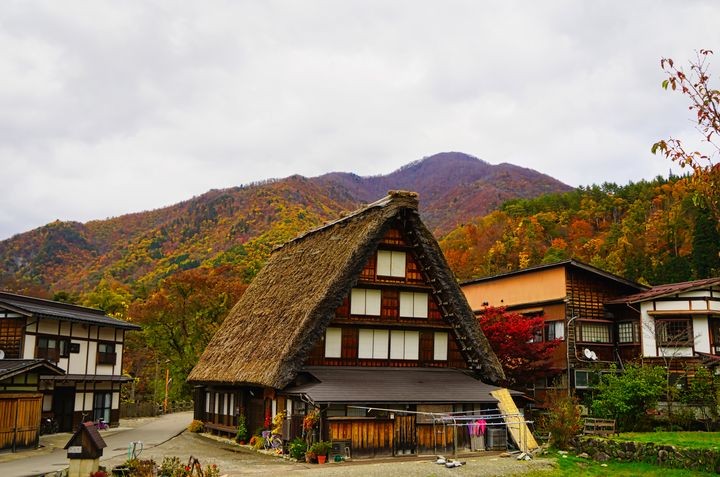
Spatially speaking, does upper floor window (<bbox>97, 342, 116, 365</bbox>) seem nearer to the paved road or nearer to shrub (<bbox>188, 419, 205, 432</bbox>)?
the paved road

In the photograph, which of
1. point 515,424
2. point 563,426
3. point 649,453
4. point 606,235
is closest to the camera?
point 649,453

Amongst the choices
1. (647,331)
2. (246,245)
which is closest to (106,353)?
(647,331)

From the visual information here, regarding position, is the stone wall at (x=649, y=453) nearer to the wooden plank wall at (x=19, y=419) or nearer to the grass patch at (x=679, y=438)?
the grass patch at (x=679, y=438)

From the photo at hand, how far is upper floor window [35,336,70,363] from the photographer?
29.1 meters

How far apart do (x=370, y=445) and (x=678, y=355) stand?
58.3 ft

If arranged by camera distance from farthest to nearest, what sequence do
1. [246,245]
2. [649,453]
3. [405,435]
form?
[246,245]
[405,435]
[649,453]

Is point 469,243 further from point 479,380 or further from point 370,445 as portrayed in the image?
point 370,445

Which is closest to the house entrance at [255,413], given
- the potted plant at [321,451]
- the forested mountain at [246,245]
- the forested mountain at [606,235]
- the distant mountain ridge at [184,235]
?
the potted plant at [321,451]

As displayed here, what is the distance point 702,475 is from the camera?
61.2ft

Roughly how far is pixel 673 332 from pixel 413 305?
563 inches

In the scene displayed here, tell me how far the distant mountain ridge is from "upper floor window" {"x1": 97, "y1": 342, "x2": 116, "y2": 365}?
30255 mm

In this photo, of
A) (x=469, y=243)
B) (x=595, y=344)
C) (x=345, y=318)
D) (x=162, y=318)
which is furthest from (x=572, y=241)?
(x=345, y=318)

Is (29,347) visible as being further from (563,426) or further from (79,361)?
(563,426)

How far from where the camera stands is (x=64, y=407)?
3122cm
